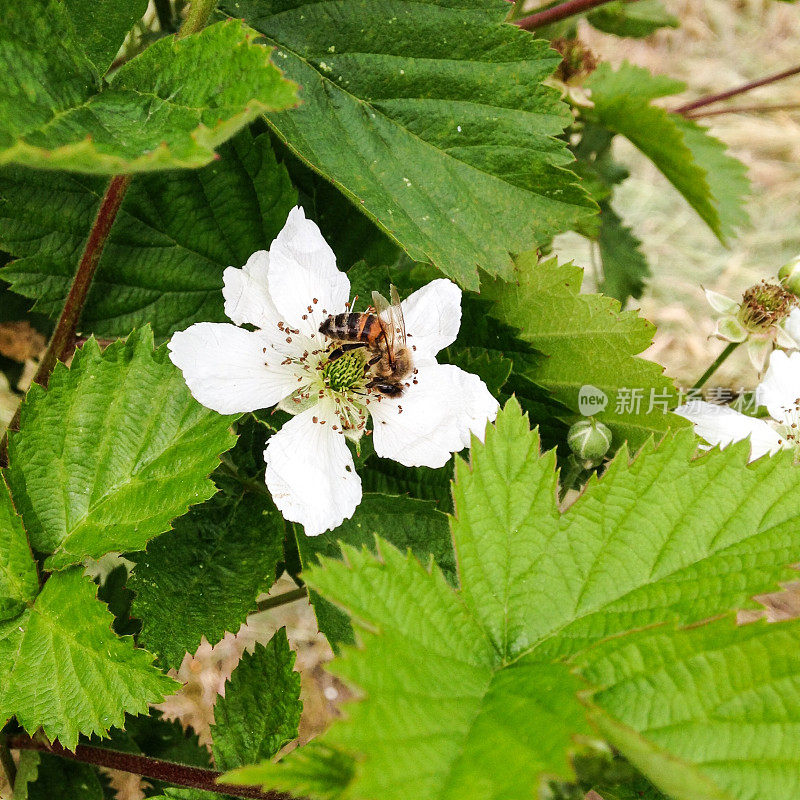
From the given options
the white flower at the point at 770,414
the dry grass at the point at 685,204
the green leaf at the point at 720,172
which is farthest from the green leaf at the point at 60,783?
the dry grass at the point at 685,204

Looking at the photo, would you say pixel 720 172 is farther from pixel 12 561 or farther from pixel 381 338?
pixel 12 561

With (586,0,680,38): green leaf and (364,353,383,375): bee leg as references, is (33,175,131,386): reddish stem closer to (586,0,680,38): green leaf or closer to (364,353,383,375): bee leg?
(364,353,383,375): bee leg

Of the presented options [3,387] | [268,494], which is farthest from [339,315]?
[3,387]

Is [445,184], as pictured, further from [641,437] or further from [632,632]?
[632,632]

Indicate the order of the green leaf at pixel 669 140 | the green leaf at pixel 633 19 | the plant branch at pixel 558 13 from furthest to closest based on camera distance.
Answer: the green leaf at pixel 633 19, the green leaf at pixel 669 140, the plant branch at pixel 558 13

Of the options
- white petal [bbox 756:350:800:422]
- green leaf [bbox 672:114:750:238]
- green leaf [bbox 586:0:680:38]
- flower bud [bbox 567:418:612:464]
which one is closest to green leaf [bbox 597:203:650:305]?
green leaf [bbox 672:114:750:238]

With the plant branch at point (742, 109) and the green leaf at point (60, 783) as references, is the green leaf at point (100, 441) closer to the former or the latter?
the green leaf at point (60, 783)
